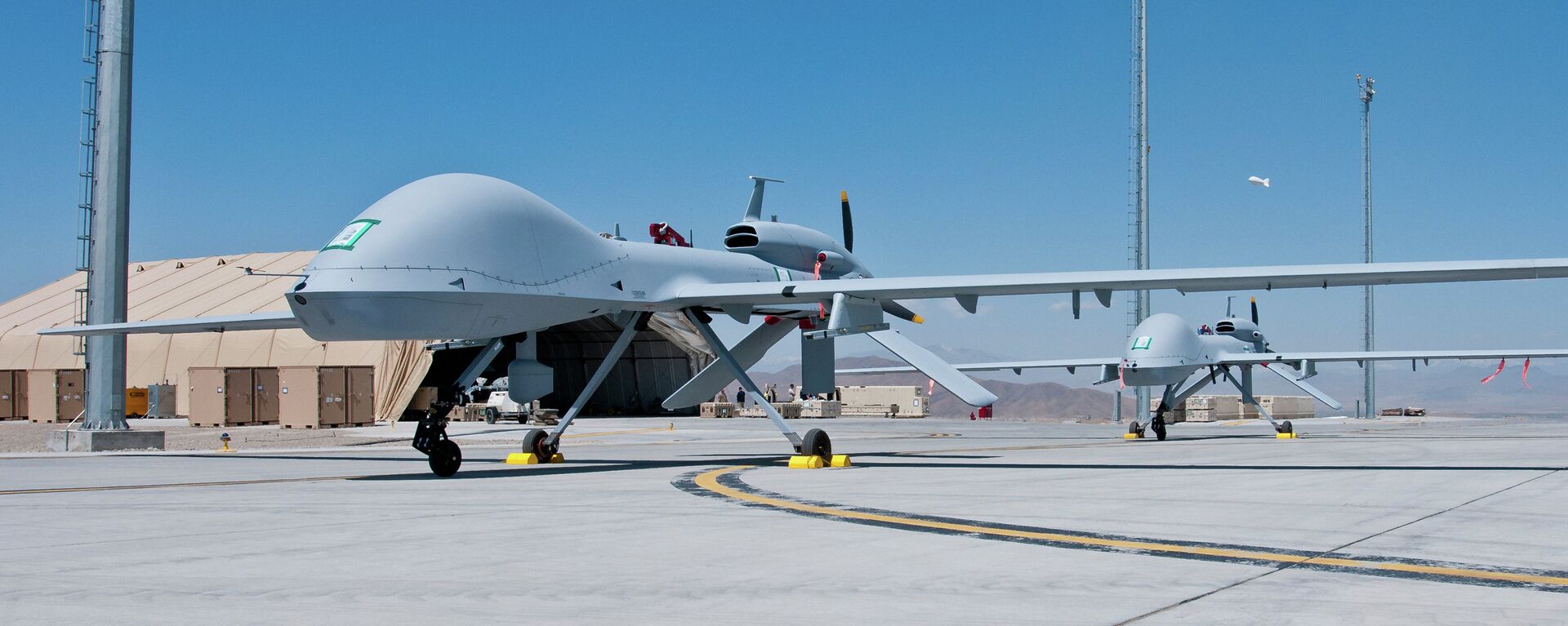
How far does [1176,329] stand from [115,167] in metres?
28.3

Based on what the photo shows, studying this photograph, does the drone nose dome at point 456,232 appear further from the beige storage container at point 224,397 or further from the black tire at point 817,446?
the beige storage container at point 224,397

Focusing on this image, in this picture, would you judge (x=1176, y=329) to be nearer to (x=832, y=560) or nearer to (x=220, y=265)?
(x=832, y=560)

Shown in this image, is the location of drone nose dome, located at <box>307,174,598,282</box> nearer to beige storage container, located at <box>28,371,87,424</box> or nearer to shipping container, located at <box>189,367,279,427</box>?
shipping container, located at <box>189,367,279,427</box>

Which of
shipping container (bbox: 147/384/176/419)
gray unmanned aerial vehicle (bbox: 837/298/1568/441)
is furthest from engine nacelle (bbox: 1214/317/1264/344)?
shipping container (bbox: 147/384/176/419)

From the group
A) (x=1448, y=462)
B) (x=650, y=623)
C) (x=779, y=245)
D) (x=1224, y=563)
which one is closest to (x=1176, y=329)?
(x=1448, y=462)

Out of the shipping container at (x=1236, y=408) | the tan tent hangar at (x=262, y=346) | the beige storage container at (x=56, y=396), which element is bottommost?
the shipping container at (x=1236, y=408)

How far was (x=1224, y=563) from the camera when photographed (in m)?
7.33

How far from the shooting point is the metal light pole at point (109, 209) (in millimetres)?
25531

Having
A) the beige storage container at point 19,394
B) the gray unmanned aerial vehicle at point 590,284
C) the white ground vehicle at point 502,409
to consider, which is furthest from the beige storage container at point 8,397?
the gray unmanned aerial vehicle at point 590,284

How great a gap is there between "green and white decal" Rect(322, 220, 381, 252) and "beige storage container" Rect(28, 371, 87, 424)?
4336 cm

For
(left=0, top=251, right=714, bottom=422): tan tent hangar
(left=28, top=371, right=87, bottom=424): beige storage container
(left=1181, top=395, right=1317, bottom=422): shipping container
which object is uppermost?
(left=0, top=251, right=714, bottom=422): tan tent hangar

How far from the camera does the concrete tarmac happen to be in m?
5.88

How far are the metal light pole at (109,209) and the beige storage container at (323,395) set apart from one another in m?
14.4

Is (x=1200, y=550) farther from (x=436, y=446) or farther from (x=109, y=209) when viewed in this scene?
(x=109, y=209)
